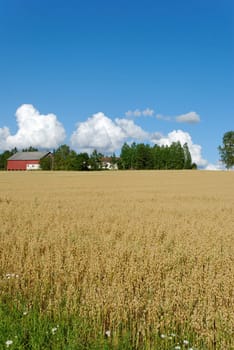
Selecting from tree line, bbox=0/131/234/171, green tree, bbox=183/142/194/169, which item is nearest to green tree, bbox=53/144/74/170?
tree line, bbox=0/131/234/171

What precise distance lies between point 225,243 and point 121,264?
3315 millimetres

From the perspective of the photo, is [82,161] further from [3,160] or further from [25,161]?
[3,160]

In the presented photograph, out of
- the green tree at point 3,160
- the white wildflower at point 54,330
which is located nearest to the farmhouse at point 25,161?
the green tree at point 3,160

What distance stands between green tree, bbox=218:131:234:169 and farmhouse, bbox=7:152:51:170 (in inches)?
2593

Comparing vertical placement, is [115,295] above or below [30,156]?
below

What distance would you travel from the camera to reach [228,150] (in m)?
101

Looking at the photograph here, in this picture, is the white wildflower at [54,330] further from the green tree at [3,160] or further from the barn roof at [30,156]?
the green tree at [3,160]

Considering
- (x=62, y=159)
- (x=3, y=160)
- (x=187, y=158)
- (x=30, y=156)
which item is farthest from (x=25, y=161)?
(x=187, y=158)

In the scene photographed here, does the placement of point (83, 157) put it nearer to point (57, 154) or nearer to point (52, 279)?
point (57, 154)

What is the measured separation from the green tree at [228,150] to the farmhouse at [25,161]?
65859 mm

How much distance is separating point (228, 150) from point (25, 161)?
74.9m

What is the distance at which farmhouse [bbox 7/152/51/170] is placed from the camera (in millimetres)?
123438

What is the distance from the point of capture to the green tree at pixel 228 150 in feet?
326

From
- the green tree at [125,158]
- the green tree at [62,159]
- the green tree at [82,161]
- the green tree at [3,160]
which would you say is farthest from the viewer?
the green tree at [3,160]
